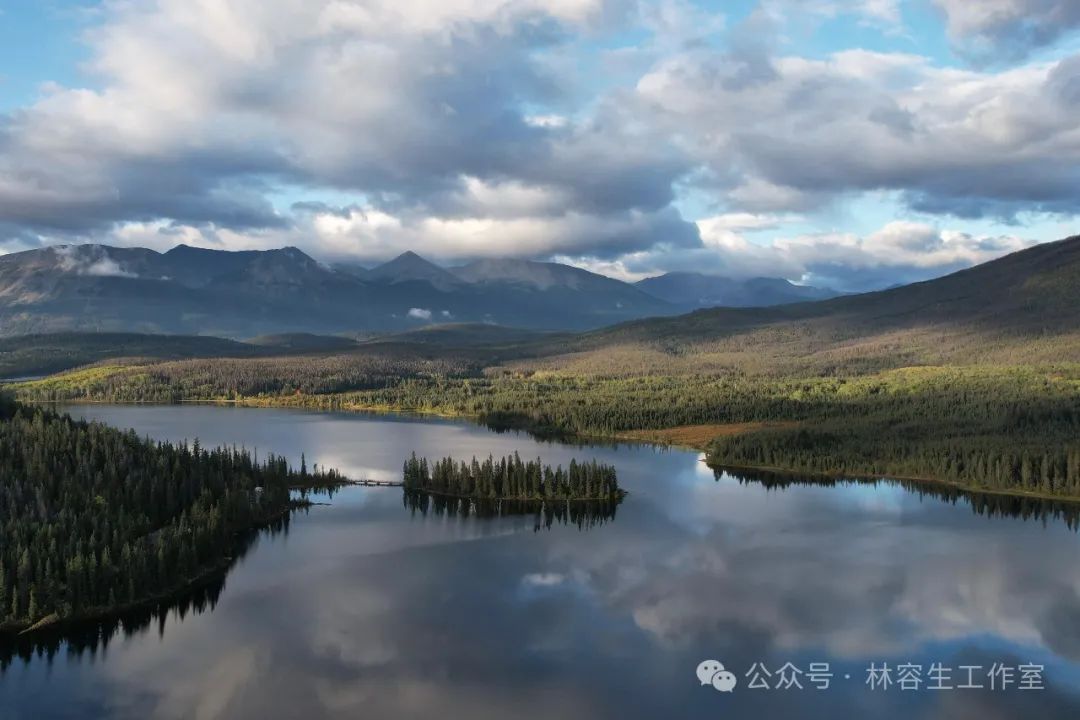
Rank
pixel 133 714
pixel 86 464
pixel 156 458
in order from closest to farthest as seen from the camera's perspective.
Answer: pixel 133 714 < pixel 86 464 < pixel 156 458

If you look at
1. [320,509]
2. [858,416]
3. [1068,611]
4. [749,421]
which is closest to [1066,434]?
[858,416]

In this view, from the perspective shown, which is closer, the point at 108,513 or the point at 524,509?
the point at 108,513

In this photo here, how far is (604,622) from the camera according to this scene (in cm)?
6309

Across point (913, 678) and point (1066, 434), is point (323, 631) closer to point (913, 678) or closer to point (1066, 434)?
point (913, 678)

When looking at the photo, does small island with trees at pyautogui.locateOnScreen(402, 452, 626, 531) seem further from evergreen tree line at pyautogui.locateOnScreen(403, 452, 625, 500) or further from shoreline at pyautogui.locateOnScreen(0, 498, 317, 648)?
shoreline at pyautogui.locateOnScreen(0, 498, 317, 648)

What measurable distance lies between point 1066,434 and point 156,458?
126 metres

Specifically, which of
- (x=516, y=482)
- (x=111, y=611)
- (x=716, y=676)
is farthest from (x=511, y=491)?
(x=716, y=676)

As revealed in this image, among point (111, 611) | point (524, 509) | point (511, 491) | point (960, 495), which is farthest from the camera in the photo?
point (960, 495)

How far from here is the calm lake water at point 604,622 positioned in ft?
166

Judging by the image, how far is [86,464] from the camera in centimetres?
9050

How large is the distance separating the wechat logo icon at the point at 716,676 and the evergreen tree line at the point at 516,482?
167 ft

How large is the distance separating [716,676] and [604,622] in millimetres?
11095

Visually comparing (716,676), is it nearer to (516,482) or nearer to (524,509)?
(524,509)

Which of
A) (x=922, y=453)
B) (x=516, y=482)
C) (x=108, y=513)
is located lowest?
(x=516, y=482)
